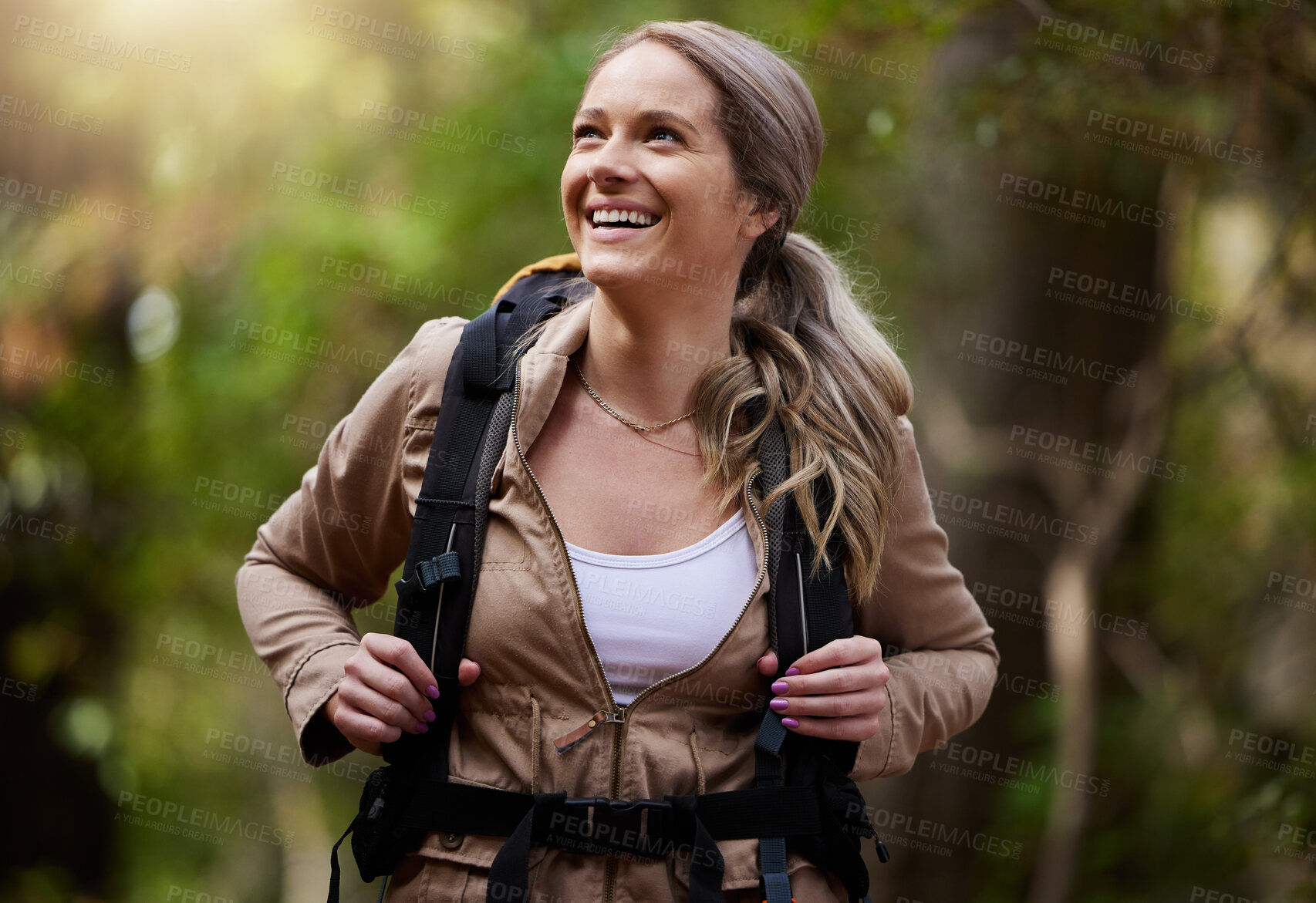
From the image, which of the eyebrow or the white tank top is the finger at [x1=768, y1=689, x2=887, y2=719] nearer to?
the white tank top

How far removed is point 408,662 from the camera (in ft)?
6.68

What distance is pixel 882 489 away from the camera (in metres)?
2.37

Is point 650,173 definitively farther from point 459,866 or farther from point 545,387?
point 459,866

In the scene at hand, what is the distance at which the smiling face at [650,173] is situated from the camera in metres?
2.26

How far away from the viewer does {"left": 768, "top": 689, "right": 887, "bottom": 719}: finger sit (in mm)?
2109

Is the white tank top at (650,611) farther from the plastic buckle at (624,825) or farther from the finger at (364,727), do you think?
the finger at (364,727)

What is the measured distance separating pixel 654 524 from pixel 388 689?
602 millimetres

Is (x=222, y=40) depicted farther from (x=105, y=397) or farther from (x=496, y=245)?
(x=105, y=397)

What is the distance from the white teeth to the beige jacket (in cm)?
25

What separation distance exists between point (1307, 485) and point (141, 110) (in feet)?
20.5

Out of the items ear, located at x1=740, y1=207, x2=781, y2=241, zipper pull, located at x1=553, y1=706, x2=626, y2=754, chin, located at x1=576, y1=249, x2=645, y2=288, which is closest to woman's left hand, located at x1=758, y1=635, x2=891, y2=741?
zipper pull, located at x1=553, y1=706, x2=626, y2=754

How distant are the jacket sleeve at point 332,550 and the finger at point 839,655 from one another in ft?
2.87

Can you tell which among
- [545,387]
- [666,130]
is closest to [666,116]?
[666,130]

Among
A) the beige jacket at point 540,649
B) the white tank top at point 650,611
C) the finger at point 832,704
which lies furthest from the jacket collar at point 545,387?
the finger at point 832,704
